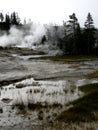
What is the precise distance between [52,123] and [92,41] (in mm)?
70238

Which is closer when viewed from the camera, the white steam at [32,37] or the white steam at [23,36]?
the white steam at [32,37]

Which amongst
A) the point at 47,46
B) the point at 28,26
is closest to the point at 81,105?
the point at 47,46

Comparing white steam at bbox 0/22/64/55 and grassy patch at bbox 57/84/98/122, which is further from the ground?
white steam at bbox 0/22/64/55

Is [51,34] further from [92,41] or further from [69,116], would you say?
[69,116]

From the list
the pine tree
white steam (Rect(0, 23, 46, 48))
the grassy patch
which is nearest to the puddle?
the grassy patch

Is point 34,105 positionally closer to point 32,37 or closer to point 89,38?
point 89,38

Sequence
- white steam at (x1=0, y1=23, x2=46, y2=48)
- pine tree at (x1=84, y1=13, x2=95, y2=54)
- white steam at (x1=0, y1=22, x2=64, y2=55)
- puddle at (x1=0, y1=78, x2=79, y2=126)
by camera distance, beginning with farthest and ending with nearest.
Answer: white steam at (x1=0, y1=23, x2=46, y2=48) < white steam at (x1=0, y1=22, x2=64, y2=55) < pine tree at (x1=84, y1=13, x2=95, y2=54) < puddle at (x1=0, y1=78, x2=79, y2=126)

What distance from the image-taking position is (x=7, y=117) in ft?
55.1

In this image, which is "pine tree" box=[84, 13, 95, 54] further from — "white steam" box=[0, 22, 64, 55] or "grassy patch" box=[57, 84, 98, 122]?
"grassy patch" box=[57, 84, 98, 122]

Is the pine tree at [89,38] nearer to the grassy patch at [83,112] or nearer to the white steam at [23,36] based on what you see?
the white steam at [23,36]

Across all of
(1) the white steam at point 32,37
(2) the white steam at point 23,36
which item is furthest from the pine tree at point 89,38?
(2) the white steam at point 23,36

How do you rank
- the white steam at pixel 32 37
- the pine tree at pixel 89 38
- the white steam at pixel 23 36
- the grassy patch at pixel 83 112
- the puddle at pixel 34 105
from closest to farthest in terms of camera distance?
the grassy patch at pixel 83 112
the puddle at pixel 34 105
the pine tree at pixel 89 38
the white steam at pixel 32 37
the white steam at pixel 23 36

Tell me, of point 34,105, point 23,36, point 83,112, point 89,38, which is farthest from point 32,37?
point 83,112

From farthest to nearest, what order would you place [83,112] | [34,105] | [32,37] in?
[32,37], [34,105], [83,112]
